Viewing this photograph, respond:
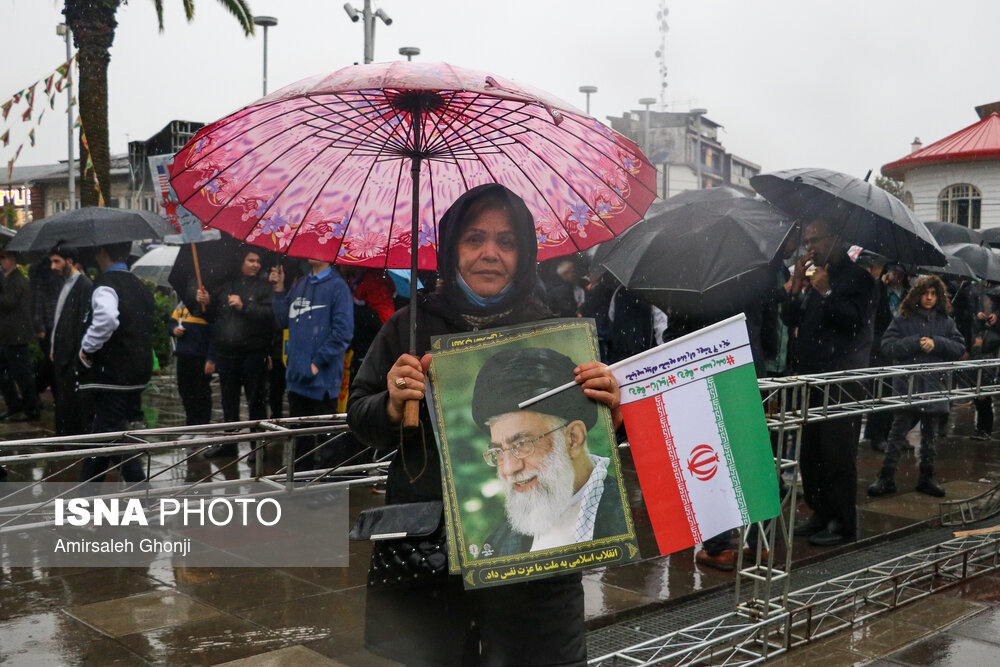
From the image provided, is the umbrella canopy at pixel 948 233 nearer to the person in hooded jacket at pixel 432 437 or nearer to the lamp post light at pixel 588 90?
the person in hooded jacket at pixel 432 437

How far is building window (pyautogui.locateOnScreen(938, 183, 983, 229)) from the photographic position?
38.4 meters

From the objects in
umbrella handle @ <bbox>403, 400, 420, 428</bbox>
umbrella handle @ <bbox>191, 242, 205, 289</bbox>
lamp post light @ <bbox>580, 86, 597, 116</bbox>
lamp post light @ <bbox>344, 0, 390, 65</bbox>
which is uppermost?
lamp post light @ <bbox>580, 86, 597, 116</bbox>

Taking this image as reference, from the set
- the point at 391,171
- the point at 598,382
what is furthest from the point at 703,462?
the point at 391,171

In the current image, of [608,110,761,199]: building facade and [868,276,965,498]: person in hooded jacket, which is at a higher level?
[608,110,761,199]: building facade

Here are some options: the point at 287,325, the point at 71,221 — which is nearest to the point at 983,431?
the point at 287,325

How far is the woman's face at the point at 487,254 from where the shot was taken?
9.45 ft

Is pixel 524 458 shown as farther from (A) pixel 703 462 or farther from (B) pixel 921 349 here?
(B) pixel 921 349

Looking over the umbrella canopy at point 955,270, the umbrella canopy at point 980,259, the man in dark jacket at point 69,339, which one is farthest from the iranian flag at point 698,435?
the umbrella canopy at point 980,259

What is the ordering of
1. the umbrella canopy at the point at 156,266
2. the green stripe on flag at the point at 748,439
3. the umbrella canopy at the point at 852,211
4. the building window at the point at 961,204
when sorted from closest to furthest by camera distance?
the green stripe on flag at the point at 748,439 < the umbrella canopy at the point at 852,211 < the umbrella canopy at the point at 156,266 < the building window at the point at 961,204

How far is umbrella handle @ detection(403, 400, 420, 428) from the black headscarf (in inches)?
14.6

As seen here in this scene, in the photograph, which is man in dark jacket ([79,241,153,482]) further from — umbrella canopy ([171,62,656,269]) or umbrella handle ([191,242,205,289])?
umbrella canopy ([171,62,656,269])

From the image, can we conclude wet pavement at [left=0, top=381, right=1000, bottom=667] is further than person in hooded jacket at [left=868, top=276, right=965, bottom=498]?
No

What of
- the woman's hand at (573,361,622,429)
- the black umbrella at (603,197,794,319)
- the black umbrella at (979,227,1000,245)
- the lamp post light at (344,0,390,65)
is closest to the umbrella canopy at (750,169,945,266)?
the black umbrella at (603,197,794,319)

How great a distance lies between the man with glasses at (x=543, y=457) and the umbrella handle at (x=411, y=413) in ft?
0.54
